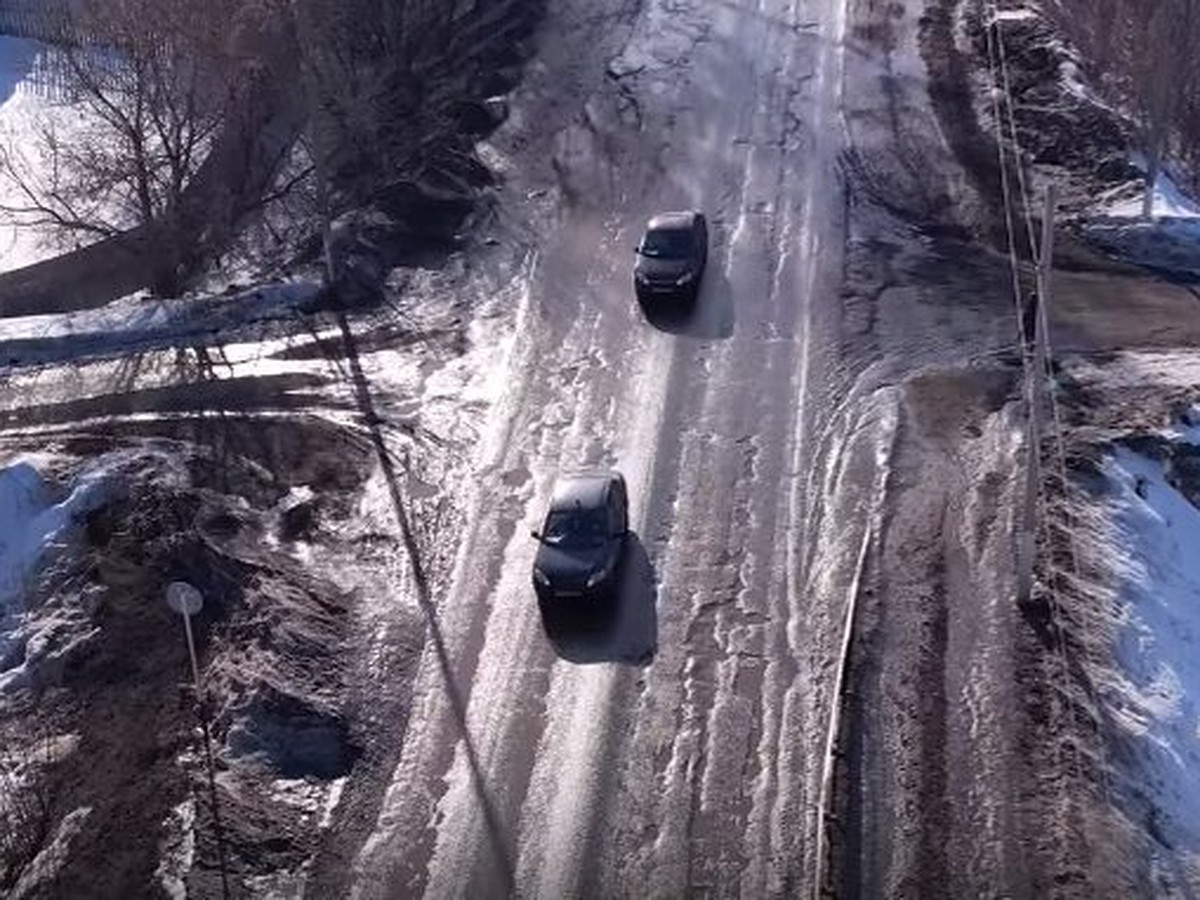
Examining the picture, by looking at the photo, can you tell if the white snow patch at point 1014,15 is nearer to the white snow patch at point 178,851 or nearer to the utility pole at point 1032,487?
the utility pole at point 1032,487

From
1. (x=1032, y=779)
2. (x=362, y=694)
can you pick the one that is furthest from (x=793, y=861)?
(x=362, y=694)

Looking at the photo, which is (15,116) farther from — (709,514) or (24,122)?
(709,514)

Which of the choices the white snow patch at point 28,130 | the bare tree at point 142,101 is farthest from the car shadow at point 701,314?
Answer: the white snow patch at point 28,130

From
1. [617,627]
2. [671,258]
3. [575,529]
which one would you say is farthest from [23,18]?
[617,627]

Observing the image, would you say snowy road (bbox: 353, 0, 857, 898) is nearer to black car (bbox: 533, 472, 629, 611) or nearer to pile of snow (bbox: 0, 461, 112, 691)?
black car (bbox: 533, 472, 629, 611)

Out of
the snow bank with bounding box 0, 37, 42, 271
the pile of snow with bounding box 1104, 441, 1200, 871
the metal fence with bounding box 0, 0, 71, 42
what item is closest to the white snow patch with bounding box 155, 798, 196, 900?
the pile of snow with bounding box 1104, 441, 1200, 871
